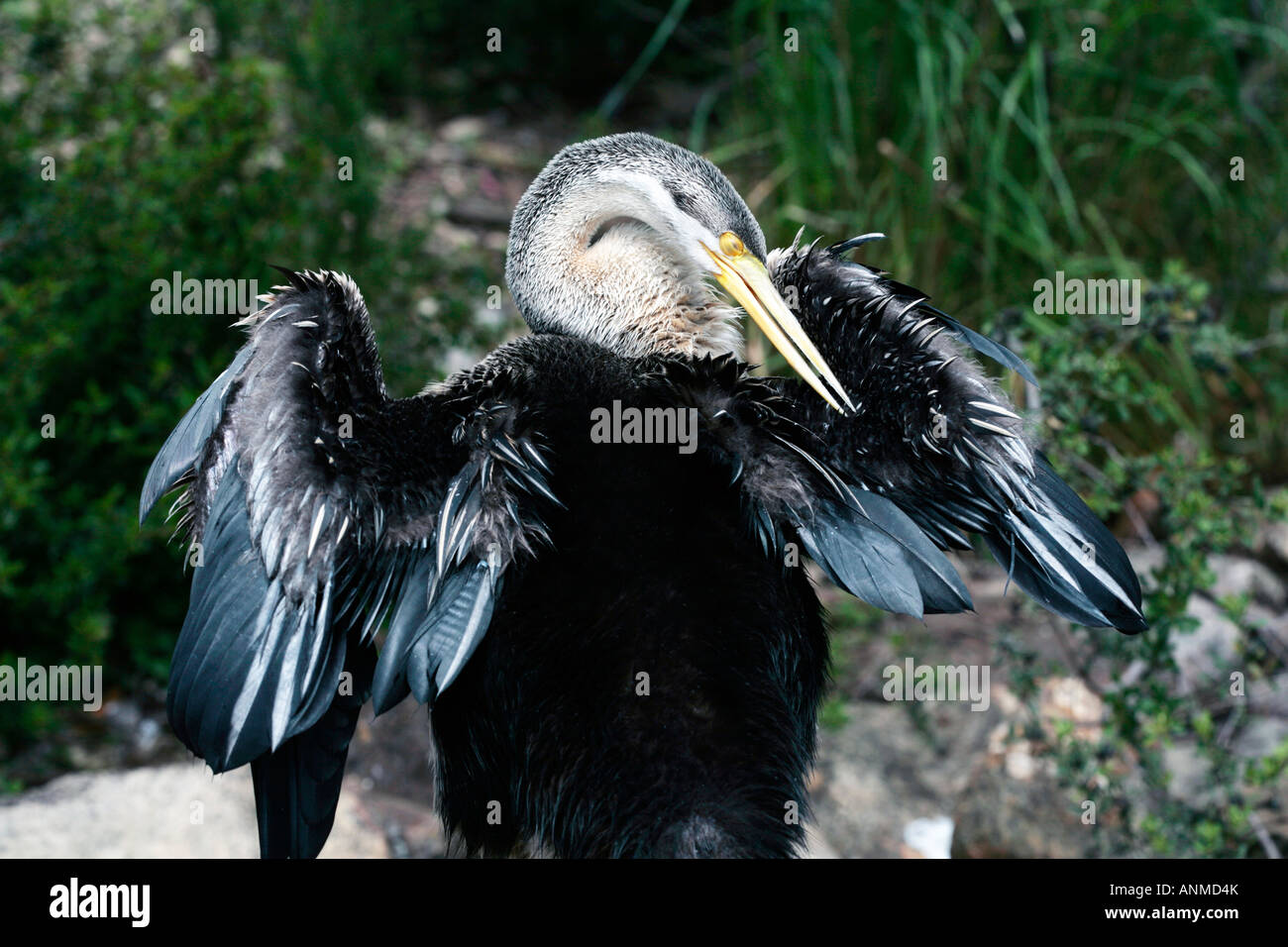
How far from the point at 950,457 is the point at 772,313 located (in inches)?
23.1

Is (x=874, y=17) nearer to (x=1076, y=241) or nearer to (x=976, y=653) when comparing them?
(x=1076, y=241)

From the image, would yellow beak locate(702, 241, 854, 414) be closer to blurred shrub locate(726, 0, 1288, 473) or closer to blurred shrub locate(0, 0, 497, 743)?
blurred shrub locate(0, 0, 497, 743)

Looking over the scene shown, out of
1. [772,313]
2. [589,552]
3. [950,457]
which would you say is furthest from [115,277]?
[950,457]

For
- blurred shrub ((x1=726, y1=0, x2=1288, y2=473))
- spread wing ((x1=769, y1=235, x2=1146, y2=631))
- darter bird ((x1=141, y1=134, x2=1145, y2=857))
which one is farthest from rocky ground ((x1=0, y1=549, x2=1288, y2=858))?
blurred shrub ((x1=726, y1=0, x2=1288, y2=473))

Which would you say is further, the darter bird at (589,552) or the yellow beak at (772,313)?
the yellow beak at (772,313)

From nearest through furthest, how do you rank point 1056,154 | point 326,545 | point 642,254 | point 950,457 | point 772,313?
point 326,545 < point 950,457 < point 772,313 < point 642,254 < point 1056,154

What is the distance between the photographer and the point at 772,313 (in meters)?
2.92

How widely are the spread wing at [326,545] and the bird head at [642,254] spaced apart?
0.56 m

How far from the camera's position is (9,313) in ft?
13.5

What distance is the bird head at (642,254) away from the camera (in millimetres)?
2998

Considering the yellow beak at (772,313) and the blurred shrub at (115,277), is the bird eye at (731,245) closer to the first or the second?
the yellow beak at (772,313)

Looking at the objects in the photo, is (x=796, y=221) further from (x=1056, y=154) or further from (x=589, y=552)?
(x=589, y=552)

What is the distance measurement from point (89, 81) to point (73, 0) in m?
0.69

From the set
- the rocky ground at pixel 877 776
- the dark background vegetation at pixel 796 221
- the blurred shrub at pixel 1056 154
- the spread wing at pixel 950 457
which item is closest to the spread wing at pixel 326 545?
the spread wing at pixel 950 457
